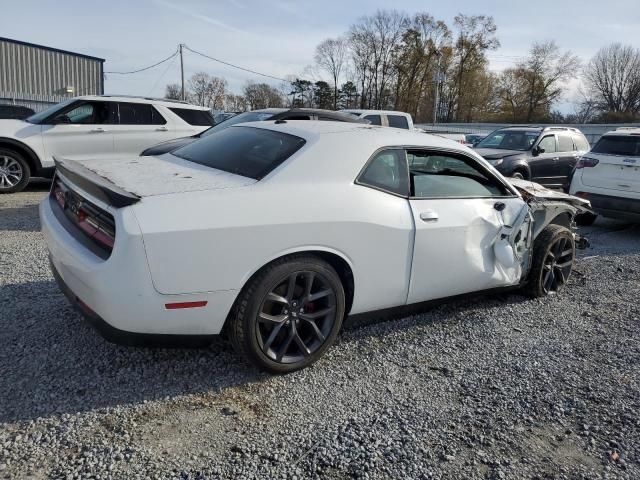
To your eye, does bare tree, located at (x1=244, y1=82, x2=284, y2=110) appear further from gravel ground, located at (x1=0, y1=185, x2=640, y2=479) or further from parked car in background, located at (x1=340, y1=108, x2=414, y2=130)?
gravel ground, located at (x1=0, y1=185, x2=640, y2=479)

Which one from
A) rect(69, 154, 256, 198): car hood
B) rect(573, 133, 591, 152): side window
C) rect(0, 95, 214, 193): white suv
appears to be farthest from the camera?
rect(573, 133, 591, 152): side window

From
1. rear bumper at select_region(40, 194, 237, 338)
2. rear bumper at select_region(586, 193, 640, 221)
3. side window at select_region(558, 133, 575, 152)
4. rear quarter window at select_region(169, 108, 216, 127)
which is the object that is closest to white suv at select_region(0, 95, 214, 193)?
rear quarter window at select_region(169, 108, 216, 127)

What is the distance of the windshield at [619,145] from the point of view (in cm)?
797

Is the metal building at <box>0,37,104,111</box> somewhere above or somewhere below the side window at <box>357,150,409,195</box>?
above

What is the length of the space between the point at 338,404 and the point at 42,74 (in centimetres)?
3320

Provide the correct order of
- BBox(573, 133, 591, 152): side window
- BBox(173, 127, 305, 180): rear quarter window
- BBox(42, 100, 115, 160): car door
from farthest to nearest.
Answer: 1. BBox(573, 133, 591, 152): side window
2. BBox(42, 100, 115, 160): car door
3. BBox(173, 127, 305, 180): rear quarter window

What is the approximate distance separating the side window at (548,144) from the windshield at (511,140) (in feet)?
0.63

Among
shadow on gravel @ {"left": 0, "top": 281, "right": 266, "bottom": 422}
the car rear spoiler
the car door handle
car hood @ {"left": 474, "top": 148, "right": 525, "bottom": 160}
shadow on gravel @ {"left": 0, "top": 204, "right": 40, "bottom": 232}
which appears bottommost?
shadow on gravel @ {"left": 0, "top": 281, "right": 266, "bottom": 422}

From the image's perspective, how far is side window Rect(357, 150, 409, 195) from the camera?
3.43 meters

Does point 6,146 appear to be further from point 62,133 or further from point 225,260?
point 225,260

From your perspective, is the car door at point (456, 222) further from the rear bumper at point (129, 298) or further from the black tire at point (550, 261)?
the rear bumper at point (129, 298)

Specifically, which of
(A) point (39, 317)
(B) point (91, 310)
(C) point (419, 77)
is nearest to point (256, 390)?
(B) point (91, 310)

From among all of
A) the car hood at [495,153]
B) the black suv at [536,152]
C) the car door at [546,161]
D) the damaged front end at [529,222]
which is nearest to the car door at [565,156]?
the black suv at [536,152]

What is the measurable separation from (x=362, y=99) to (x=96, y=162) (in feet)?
210
